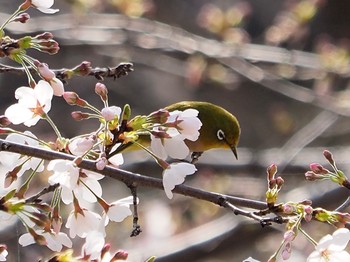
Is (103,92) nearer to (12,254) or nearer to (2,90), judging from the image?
(12,254)

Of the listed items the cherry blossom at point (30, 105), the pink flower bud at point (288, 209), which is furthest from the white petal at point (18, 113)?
the pink flower bud at point (288, 209)

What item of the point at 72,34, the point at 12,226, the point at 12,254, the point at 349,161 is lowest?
the point at 12,254

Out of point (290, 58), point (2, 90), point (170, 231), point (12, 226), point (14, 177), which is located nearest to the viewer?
point (14, 177)

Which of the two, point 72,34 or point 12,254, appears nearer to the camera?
point 12,254

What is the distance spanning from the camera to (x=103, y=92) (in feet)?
6.64

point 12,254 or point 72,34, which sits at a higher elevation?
point 72,34

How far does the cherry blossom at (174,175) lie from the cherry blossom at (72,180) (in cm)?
21

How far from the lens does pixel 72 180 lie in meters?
1.87

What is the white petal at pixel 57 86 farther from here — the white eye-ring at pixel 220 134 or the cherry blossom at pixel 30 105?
the white eye-ring at pixel 220 134

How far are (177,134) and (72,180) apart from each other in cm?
31

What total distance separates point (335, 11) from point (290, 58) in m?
3.51

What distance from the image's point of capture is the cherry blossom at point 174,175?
1946 millimetres

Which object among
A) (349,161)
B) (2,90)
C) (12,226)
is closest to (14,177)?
(12,226)

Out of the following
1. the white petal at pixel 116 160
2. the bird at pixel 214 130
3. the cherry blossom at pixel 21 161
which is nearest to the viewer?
the cherry blossom at pixel 21 161
